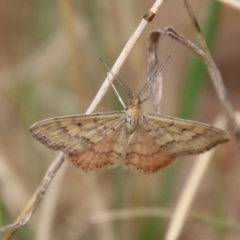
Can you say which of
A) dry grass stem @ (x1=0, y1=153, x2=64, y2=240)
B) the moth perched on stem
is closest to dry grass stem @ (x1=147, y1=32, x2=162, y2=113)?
the moth perched on stem

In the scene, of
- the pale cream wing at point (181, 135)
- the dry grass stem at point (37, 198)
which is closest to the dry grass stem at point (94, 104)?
the dry grass stem at point (37, 198)

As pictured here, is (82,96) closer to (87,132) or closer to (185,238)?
(87,132)

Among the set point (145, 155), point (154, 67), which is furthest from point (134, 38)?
point (145, 155)

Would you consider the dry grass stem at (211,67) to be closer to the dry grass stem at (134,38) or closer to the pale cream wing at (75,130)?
the dry grass stem at (134,38)

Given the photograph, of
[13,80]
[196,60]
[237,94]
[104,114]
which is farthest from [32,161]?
[237,94]

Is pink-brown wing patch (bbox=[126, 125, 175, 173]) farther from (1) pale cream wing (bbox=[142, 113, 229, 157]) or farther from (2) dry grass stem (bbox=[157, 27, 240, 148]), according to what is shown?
(2) dry grass stem (bbox=[157, 27, 240, 148])

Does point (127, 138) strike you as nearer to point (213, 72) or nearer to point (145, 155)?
point (145, 155)
